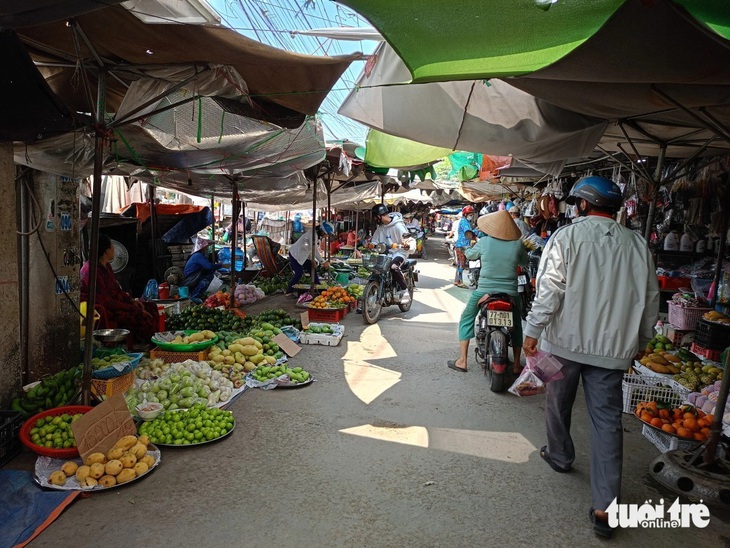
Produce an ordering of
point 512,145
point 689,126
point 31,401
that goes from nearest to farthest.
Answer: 1. point 31,401
2. point 689,126
3. point 512,145

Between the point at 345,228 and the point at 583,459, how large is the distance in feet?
74.4

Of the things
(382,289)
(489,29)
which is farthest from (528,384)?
(382,289)

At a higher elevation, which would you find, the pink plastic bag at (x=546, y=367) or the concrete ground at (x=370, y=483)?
the pink plastic bag at (x=546, y=367)

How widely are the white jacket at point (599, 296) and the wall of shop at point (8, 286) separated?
3.93 m

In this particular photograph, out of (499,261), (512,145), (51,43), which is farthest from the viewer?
(499,261)

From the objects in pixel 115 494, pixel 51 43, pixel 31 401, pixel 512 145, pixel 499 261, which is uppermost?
pixel 51 43

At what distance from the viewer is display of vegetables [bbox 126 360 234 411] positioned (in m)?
4.36

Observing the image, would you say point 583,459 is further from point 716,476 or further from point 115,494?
point 115,494

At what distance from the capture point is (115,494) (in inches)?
123

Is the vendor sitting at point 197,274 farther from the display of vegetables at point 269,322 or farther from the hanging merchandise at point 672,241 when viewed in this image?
the hanging merchandise at point 672,241

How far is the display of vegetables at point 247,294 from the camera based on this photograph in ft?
33.1

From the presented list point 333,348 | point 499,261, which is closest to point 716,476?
point 499,261

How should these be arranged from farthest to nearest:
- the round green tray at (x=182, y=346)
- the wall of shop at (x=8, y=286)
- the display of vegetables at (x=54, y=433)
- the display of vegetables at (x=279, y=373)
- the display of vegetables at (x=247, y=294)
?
the display of vegetables at (x=247, y=294)
the round green tray at (x=182, y=346)
the display of vegetables at (x=279, y=373)
the wall of shop at (x=8, y=286)
the display of vegetables at (x=54, y=433)

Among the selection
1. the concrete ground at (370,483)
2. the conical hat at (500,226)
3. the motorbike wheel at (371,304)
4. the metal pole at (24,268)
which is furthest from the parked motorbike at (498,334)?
the metal pole at (24,268)
